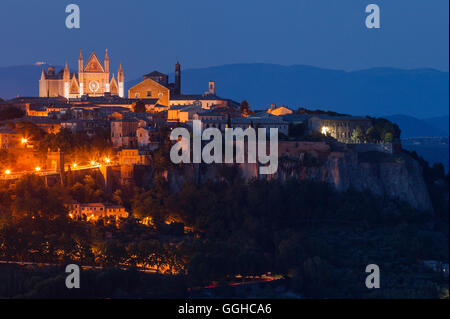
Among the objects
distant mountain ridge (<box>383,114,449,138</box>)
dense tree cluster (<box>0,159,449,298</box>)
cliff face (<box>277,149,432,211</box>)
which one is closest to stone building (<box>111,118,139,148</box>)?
dense tree cluster (<box>0,159,449,298</box>)

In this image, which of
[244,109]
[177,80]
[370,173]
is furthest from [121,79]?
[370,173]

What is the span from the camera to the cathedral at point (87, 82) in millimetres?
44312

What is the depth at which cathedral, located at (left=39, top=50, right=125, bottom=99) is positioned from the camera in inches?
1745

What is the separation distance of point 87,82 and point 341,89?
1191 inches

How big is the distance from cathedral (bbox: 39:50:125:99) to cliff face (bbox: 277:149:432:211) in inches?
604

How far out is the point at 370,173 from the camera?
104ft

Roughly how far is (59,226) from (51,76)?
20860 mm

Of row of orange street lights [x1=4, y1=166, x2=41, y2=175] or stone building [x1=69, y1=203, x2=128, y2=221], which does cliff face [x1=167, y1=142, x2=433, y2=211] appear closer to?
stone building [x1=69, y1=203, x2=128, y2=221]

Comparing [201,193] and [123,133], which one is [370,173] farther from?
[123,133]

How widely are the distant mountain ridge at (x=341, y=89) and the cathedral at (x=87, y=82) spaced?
18694 millimetres

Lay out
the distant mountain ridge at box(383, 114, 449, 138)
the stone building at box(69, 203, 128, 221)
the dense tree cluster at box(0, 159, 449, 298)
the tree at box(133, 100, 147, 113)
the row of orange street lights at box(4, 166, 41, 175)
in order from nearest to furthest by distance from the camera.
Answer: the dense tree cluster at box(0, 159, 449, 298), the stone building at box(69, 203, 128, 221), the row of orange street lights at box(4, 166, 41, 175), the tree at box(133, 100, 147, 113), the distant mountain ridge at box(383, 114, 449, 138)

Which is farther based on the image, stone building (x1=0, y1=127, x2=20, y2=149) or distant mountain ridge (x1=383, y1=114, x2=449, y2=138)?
distant mountain ridge (x1=383, y1=114, x2=449, y2=138)

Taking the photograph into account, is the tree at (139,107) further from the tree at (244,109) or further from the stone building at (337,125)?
the stone building at (337,125)

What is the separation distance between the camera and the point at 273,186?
100 ft
